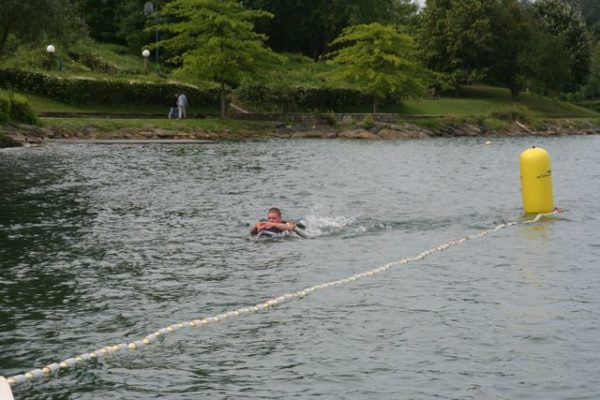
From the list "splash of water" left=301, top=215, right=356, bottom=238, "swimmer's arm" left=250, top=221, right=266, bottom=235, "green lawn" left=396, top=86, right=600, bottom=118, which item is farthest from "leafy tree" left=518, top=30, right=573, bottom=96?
"swimmer's arm" left=250, top=221, right=266, bottom=235

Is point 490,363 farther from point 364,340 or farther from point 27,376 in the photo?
point 27,376

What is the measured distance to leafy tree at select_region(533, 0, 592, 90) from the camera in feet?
396

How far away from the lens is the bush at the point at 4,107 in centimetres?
5275

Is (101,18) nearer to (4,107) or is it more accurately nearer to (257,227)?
A: (4,107)

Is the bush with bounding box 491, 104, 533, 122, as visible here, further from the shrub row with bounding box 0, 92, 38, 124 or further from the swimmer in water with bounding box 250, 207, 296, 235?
the swimmer in water with bounding box 250, 207, 296, 235

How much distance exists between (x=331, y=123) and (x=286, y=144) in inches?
526

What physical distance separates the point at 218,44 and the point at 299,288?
2041 inches

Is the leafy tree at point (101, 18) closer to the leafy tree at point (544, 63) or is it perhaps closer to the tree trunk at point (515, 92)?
the tree trunk at point (515, 92)

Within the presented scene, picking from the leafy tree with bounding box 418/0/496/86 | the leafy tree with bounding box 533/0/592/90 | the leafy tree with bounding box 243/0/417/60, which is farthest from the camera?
the leafy tree with bounding box 533/0/592/90

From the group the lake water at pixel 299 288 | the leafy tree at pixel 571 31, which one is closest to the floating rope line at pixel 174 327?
the lake water at pixel 299 288

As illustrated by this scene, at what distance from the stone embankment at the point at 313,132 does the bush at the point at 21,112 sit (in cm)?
100

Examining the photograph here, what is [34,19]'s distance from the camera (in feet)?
179

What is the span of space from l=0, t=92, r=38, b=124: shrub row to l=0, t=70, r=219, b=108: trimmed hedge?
960 cm

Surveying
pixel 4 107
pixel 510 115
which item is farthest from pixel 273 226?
pixel 510 115
